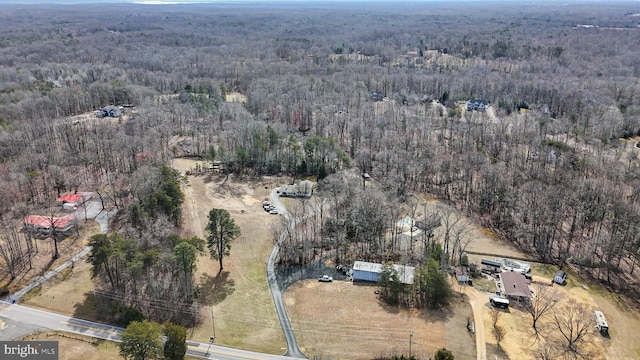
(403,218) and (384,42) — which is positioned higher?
(384,42)

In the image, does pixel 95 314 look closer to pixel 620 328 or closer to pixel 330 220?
pixel 330 220

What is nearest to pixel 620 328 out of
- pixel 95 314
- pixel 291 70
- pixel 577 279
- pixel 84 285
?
pixel 577 279

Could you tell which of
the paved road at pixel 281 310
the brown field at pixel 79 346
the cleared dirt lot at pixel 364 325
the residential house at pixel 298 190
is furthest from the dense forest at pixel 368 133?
the brown field at pixel 79 346

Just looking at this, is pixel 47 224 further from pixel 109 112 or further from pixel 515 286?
pixel 109 112

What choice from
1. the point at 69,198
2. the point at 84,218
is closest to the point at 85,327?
the point at 84,218

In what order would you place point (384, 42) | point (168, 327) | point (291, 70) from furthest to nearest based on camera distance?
point (384, 42) < point (291, 70) < point (168, 327)
